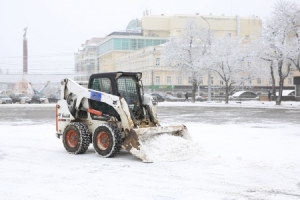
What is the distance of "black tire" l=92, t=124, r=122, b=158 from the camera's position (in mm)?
11000

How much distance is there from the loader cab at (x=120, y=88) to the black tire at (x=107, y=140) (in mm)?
508

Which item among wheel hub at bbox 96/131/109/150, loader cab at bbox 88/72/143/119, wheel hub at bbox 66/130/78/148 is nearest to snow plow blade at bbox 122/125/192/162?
wheel hub at bbox 96/131/109/150

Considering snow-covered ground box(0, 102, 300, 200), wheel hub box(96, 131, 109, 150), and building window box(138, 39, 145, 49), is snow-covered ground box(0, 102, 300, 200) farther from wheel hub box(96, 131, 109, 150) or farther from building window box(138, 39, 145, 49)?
building window box(138, 39, 145, 49)

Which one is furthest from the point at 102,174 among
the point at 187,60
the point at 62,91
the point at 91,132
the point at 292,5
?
the point at 187,60

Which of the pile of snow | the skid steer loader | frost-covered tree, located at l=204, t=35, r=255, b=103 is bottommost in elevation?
the pile of snow

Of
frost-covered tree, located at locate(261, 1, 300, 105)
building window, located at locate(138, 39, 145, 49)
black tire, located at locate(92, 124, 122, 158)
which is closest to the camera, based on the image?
black tire, located at locate(92, 124, 122, 158)

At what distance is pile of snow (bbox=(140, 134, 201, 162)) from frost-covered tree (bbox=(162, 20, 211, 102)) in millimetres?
48100

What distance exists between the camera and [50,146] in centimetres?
1391

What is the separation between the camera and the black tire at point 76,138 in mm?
11789

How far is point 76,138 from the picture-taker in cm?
1214

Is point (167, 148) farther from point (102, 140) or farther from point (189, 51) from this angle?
point (189, 51)

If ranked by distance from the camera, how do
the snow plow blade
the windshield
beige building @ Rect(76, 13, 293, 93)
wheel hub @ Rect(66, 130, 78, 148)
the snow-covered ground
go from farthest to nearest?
beige building @ Rect(76, 13, 293, 93), wheel hub @ Rect(66, 130, 78, 148), the windshield, the snow plow blade, the snow-covered ground

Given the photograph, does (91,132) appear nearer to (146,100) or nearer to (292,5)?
(146,100)

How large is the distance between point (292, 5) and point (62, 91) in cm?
3962
